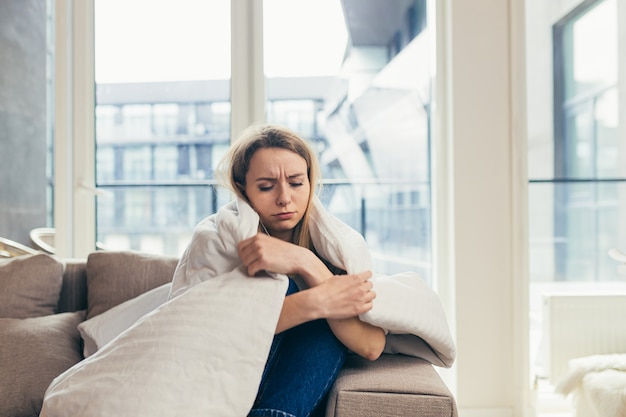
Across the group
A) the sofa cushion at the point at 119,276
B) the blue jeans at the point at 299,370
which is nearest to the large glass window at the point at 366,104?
the sofa cushion at the point at 119,276

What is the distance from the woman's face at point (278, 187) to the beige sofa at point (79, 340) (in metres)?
0.42

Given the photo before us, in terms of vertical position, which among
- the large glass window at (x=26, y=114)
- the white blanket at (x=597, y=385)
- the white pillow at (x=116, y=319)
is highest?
Answer: the large glass window at (x=26, y=114)

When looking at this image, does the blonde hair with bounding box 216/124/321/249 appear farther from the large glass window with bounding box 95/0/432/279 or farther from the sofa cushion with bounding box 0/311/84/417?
the large glass window with bounding box 95/0/432/279

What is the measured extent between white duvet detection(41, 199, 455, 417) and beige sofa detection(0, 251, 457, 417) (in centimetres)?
15

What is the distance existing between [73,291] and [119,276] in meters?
0.21

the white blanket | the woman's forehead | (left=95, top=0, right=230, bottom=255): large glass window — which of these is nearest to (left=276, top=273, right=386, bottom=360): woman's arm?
the woman's forehead

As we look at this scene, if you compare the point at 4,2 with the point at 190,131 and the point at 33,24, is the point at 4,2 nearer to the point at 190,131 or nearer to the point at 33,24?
the point at 33,24

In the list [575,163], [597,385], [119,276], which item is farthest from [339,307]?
[575,163]

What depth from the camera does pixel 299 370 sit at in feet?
4.88

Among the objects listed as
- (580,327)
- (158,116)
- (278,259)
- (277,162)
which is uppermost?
(158,116)

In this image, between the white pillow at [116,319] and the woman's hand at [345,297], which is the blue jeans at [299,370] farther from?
the white pillow at [116,319]

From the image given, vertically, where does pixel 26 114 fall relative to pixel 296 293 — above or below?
above

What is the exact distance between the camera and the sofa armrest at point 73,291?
210 cm

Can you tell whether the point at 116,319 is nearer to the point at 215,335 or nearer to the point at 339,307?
the point at 215,335
